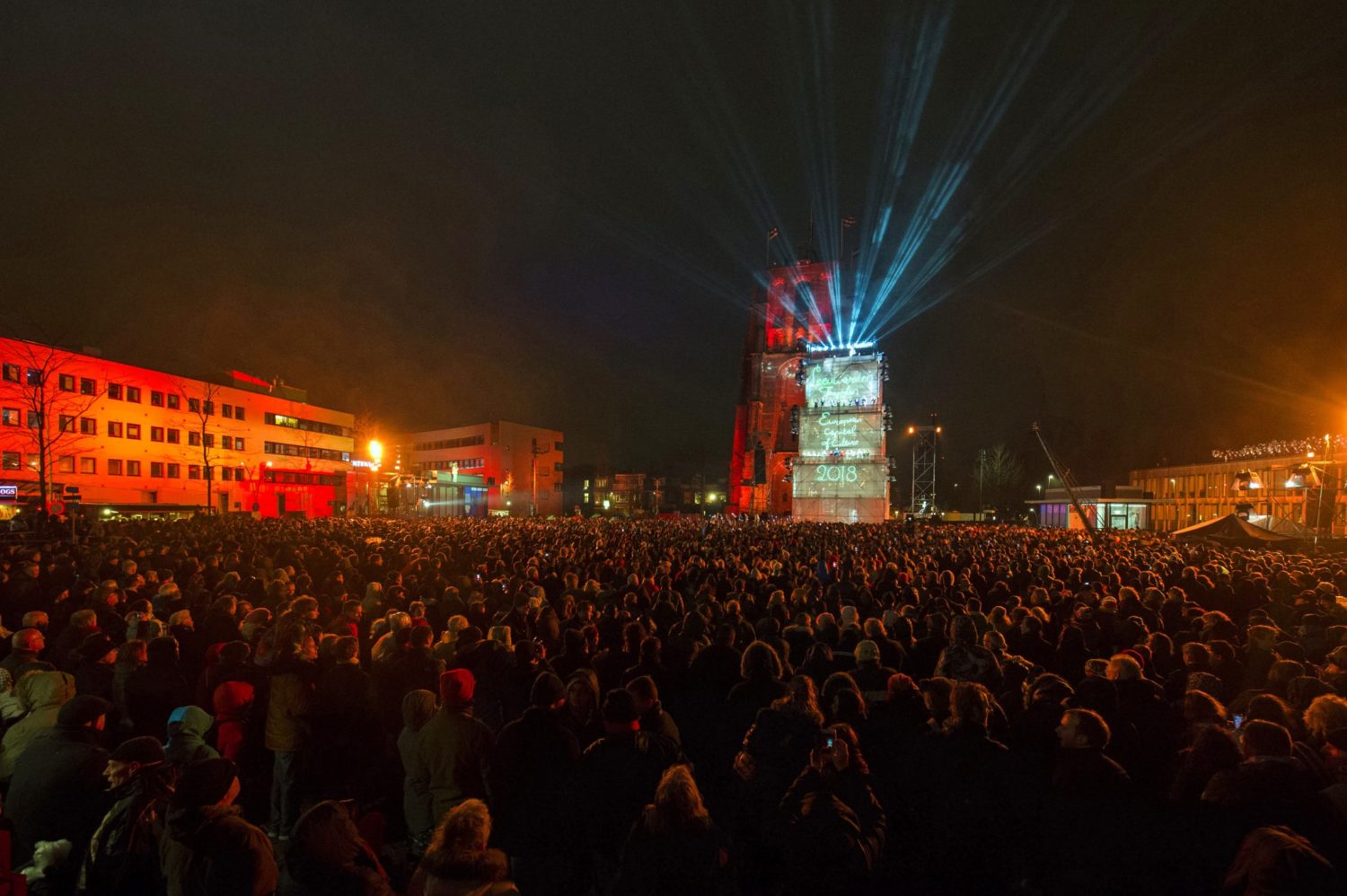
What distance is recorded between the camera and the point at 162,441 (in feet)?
169

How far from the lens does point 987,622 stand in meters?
7.83

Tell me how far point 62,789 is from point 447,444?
9146 centimetres

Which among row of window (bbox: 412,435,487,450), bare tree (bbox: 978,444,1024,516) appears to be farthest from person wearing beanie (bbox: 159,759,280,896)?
row of window (bbox: 412,435,487,450)

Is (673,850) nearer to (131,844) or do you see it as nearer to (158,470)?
(131,844)

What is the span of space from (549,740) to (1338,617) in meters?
10.0

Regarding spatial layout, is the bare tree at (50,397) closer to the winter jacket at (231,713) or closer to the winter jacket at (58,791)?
the winter jacket at (231,713)

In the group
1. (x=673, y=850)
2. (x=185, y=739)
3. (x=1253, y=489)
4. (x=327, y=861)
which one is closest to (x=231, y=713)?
(x=185, y=739)

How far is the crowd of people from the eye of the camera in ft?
9.44

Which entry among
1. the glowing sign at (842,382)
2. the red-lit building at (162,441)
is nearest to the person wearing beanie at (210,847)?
the red-lit building at (162,441)

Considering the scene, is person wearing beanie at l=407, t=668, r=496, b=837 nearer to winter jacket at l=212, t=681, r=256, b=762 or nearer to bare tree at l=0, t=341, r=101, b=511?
winter jacket at l=212, t=681, r=256, b=762

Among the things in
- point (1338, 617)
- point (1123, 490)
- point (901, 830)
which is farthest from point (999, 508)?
point (901, 830)

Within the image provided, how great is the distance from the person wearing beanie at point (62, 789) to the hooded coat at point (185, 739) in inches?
19.0

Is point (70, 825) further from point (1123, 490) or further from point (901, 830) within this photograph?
point (1123, 490)

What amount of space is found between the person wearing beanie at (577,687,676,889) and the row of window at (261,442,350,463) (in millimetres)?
67757
